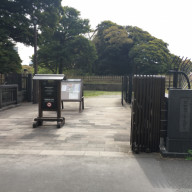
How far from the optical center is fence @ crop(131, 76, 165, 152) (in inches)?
187

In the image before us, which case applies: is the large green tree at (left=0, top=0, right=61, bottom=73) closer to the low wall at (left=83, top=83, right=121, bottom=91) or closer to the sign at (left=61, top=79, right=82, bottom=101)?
the sign at (left=61, top=79, right=82, bottom=101)

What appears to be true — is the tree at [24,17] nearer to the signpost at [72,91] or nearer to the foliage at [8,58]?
the foliage at [8,58]

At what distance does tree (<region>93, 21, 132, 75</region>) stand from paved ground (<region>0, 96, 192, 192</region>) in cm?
3924

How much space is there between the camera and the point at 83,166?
13.4 ft

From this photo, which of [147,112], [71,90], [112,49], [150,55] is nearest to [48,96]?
[147,112]

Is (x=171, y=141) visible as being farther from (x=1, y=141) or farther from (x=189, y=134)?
(x=1, y=141)

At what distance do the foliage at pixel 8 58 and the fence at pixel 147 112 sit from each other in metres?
13.4

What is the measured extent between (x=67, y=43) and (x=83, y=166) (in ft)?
100

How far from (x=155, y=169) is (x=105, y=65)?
42.3 metres

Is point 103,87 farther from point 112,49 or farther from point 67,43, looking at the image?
point 112,49

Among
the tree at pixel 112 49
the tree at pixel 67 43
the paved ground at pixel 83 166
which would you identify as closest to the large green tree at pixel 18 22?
the paved ground at pixel 83 166

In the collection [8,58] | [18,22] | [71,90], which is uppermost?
[18,22]

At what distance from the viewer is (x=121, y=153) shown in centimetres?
486

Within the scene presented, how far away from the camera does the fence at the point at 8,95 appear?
1183cm
